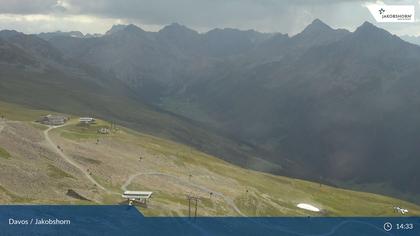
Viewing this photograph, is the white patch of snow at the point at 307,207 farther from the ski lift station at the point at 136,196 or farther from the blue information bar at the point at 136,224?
the ski lift station at the point at 136,196

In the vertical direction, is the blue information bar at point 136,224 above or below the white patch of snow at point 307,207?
below

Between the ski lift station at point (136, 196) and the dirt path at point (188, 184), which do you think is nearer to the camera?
the ski lift station at point (136, 196)

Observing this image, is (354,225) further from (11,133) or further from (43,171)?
(11,133)

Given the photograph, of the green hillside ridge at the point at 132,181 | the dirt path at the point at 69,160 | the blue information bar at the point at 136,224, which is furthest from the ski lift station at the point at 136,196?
the dirt path at the point at 69,160

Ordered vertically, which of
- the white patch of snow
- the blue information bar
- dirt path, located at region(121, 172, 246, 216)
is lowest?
the blue information bar

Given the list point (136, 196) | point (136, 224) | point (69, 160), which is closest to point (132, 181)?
point (69, 160)

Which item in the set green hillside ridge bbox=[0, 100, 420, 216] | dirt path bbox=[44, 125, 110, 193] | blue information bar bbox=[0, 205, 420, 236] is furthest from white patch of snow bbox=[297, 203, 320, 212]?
dirt path bbox=[44, 125, 110, 193]

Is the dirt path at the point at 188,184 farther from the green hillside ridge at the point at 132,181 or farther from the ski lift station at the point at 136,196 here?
the ski lift station at the point at 136,196

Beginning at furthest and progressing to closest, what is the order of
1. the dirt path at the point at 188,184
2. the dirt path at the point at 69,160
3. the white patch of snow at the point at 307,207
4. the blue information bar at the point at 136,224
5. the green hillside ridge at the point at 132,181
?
1. the white patch of snow at the point at 307,207
2. the dirt path at the point at 188,184
3. the dirt path at the point at 69,160
4. the green hillside ridge at the point at 132,181
5. the blue information bar at the point at 136,224

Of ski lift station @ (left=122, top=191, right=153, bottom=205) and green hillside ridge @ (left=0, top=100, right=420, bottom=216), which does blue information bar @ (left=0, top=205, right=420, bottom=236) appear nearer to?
green hillside ridge @ (left=0, top=100, right=420, bottom=216)

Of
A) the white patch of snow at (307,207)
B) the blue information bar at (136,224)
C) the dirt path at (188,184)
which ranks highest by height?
the dirt path at (188,184)

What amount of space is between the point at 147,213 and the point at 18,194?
93.3ft

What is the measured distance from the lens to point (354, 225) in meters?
143

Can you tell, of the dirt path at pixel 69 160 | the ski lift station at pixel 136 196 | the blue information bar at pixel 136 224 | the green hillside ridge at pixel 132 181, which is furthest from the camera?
the dirt path at pixel 69 160
